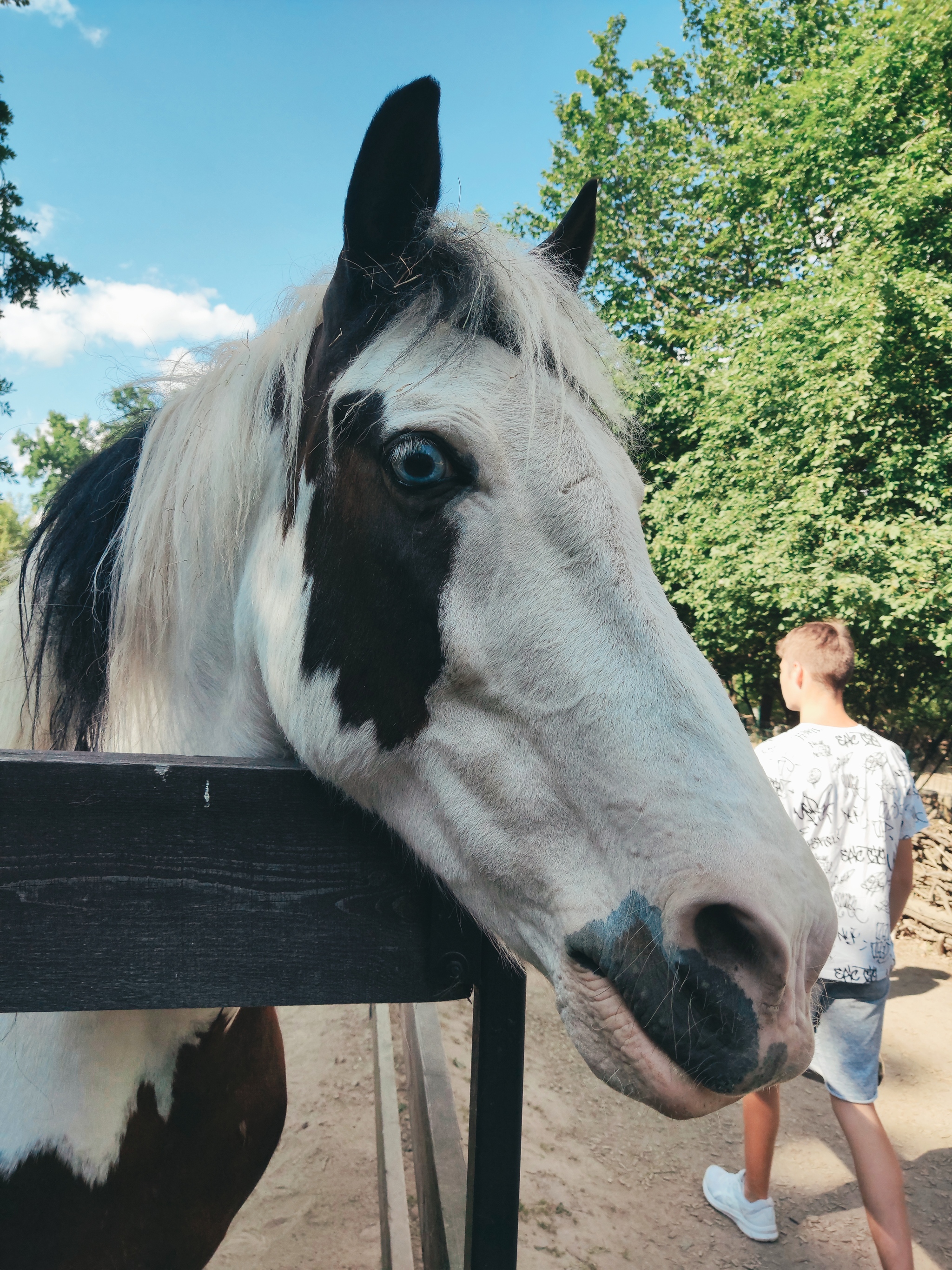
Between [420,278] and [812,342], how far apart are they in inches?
303

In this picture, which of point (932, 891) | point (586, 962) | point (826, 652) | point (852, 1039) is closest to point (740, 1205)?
point (852, 1039)

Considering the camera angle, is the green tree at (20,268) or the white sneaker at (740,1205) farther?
the green tree at (20,268)

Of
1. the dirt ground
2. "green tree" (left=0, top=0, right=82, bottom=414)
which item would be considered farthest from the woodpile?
"green tree" (left=0, top=0, right=82, bottom=414)

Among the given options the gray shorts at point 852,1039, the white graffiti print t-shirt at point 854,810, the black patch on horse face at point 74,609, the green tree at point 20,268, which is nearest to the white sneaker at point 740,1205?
the gray shorts at point 852,1039

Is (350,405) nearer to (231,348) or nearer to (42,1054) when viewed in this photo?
(231,348)

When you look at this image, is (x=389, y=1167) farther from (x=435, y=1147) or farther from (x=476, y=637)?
(x=476, y=637)

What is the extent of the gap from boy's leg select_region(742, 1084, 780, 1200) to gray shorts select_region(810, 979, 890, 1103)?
274 mm

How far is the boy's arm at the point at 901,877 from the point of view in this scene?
292 centimetres

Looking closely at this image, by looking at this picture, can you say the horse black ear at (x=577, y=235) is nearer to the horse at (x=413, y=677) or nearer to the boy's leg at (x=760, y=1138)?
the horse at (x=413, y=677)

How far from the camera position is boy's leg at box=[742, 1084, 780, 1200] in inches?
113

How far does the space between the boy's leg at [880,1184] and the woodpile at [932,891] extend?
4808mm

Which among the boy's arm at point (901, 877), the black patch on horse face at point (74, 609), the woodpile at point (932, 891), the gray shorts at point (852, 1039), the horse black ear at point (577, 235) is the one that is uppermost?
the horse black ear at point (577, 235)

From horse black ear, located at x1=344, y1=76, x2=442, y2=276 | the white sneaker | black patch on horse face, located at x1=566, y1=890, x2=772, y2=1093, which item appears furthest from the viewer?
the white sneaker

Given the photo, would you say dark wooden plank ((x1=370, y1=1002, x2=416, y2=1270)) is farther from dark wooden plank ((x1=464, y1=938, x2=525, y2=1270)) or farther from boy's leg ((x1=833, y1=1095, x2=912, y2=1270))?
boy's leg ((x1=833, y1=1095, x2=912, y2=1270))
